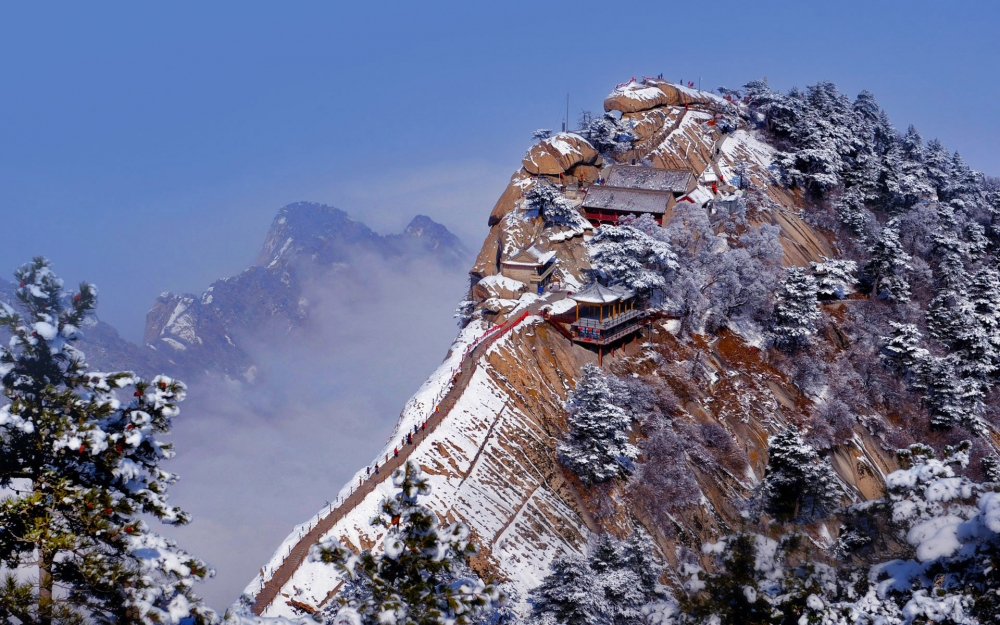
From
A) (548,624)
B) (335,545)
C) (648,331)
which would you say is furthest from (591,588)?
(648,331)

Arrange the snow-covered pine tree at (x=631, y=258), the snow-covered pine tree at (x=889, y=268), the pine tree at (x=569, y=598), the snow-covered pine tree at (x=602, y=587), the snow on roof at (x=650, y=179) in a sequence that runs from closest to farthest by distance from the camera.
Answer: the pine tree at (x=569, y=598), the snow-covered pine tree at (x=602, y=587), the snow-covered pine tree at (x=631, y=258), the snow-covered pine tree at (x=889, y=268), the snow on roof at (x=650, y=179)

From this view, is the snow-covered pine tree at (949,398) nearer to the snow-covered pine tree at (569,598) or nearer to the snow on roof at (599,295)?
the snow on roof at (599,295)

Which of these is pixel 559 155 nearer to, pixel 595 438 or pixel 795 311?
pixel 795 311

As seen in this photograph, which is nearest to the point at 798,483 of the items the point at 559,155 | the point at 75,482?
the point at 75,482

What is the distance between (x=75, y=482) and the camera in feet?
42.3

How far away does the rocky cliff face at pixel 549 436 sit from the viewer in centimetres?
3638

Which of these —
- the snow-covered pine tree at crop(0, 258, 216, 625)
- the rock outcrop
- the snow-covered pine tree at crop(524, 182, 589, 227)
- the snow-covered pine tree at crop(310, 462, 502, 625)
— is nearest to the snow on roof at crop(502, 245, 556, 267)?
the snow-covered pine tree at crop(524, 182, 589, 227)

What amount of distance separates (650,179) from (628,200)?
5.61m

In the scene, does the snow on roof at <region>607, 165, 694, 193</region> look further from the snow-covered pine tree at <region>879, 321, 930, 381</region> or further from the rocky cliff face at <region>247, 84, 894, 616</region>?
the snow-covered pine tree at <region>879, 321, 930, 381</region>

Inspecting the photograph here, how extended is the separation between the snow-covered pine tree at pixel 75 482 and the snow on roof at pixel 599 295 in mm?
37550

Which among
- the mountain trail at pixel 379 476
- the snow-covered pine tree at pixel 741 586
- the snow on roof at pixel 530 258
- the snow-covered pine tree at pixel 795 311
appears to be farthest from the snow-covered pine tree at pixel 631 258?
the snow-covered pine tree at pixel 741 586

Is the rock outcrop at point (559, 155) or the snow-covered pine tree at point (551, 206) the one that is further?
the rock outcrop at point (559, 155)

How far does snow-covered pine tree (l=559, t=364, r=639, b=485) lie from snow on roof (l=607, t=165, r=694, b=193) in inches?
1196

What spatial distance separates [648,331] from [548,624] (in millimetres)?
31142
